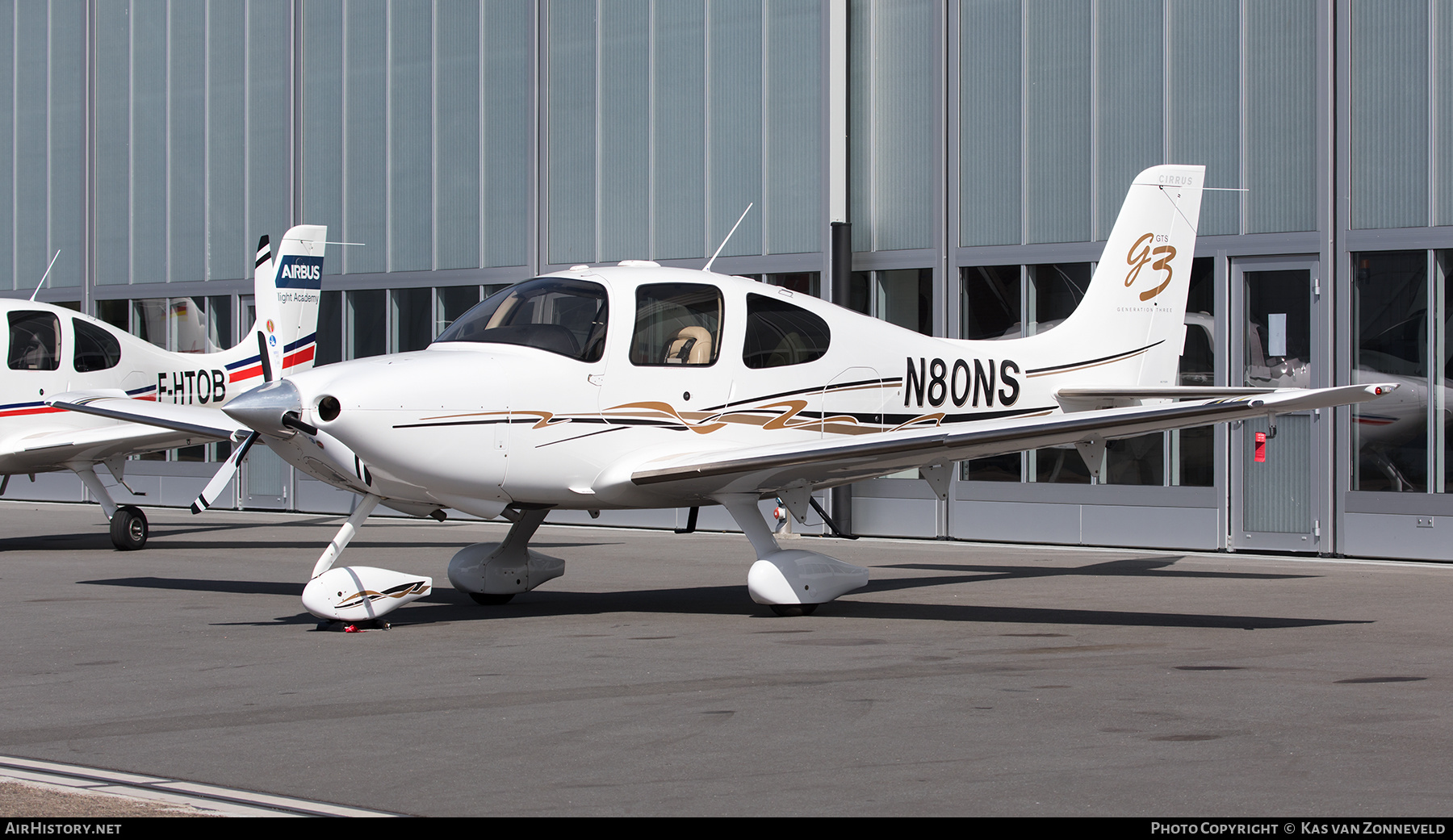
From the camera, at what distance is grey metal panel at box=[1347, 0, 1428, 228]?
585 inches

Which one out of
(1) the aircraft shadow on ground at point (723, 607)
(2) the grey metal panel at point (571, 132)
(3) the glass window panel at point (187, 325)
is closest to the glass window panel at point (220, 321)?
(3) the glass window panel at point (187, 325)

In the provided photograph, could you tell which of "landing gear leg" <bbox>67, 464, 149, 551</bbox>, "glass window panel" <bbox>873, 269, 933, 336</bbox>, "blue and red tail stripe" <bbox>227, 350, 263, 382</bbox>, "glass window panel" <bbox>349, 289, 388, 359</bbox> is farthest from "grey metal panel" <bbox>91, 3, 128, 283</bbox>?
"glass window panel" <bbox>873, 269, 933, 336</bbox>

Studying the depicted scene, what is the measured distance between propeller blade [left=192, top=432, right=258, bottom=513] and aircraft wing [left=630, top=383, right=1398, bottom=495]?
3203 millimetres

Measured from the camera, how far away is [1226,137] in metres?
15.8

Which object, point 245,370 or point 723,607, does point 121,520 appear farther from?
point 723,607

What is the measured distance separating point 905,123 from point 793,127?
147 centimetres

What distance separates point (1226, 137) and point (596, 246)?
27.7 ft

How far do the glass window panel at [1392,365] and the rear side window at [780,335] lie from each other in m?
7.42

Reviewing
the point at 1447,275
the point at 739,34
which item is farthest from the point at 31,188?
the point at 1447,275

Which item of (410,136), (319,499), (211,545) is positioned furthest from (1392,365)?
(319,499)

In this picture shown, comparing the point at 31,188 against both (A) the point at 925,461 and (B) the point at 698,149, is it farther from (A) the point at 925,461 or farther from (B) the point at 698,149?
(A) the point at 925,461

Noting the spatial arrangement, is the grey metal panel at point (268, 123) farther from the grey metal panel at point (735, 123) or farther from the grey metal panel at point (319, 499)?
the grey metal panel at point (735, 123)

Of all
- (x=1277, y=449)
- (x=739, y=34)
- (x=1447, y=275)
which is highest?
(x=739, y=34)

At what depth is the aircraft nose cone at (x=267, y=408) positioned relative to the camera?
835cm
